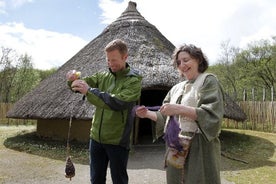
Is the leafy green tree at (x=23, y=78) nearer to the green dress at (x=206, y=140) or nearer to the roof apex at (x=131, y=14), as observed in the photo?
the roof apex at (x=131, y=14)

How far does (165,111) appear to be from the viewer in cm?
221

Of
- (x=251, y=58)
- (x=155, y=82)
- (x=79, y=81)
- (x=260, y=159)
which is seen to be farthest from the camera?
(x=251, y=58)

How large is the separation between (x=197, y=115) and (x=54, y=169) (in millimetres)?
4876

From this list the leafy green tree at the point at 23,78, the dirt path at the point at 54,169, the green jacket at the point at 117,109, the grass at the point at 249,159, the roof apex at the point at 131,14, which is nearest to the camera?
the green jacket at the point at 117,109

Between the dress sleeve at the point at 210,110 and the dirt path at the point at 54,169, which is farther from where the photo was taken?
the dirt path at the point at 54,169

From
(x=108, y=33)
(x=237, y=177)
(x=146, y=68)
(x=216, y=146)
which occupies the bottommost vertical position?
(x=237, y=177)

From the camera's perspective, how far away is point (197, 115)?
7.23 feet

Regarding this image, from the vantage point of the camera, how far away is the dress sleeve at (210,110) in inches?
86.8

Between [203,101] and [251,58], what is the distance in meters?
27.0

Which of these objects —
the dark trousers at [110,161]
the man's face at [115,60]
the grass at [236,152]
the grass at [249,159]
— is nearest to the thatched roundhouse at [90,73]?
the grass at [236,152]

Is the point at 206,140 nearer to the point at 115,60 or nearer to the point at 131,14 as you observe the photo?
the point at 115,60

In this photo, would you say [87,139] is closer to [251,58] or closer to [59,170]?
[59,170]

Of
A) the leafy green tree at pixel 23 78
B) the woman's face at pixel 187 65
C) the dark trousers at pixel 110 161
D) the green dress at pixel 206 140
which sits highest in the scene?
the leafy green tree at pixel 23 78

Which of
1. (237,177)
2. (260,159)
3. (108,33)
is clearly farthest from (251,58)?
(237,177)
